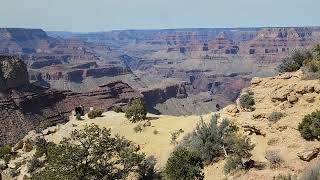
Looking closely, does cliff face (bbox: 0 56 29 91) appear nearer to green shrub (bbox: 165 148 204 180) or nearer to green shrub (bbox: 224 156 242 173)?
green shrub (bbox: 165 148 204 180)

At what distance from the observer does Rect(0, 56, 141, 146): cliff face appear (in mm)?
100688

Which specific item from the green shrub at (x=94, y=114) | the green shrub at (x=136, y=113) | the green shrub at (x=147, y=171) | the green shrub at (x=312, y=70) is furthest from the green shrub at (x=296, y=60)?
the green shrub at (x=94, y=114)

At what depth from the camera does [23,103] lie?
110938mm

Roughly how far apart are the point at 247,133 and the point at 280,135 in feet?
8.56

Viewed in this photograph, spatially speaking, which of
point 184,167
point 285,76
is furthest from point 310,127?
point 285,76

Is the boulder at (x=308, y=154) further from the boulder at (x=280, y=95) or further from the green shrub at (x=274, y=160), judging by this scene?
the boulder at (x=280, y=95)

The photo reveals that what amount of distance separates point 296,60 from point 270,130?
1071cm

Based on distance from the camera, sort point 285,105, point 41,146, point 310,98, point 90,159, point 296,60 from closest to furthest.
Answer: point 310,98 < point 285,105 < point 90,159 < point 296,60 < point 41,146

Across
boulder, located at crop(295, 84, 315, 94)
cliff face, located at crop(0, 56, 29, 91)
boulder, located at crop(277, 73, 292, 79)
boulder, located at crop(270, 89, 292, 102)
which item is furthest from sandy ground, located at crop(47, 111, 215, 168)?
cliff face, located at crop(0, 56, 29, 91)

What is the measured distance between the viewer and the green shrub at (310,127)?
25439mm

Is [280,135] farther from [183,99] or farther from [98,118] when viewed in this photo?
[183,99]

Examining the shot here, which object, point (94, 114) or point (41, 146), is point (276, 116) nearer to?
point (41, 146)

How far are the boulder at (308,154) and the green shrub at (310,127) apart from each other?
57.7 inches

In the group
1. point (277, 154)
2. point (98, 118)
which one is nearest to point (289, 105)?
point (277, 154)
